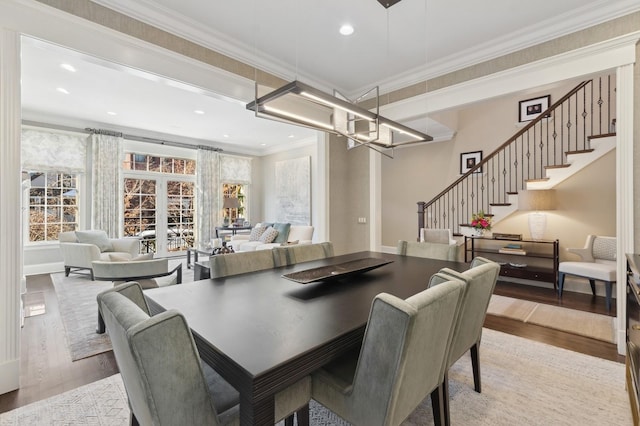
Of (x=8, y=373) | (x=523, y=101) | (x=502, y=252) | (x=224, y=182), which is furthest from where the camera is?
(x=224, y=182)

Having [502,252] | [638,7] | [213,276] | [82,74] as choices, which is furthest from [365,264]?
[82,74]

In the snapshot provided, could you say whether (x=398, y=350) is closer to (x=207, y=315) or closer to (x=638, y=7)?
(x=207, y=315)

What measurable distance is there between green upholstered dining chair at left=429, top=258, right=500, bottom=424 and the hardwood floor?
→ 1.49m

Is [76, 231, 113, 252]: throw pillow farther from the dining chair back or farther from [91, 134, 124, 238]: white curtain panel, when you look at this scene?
the dining chair back

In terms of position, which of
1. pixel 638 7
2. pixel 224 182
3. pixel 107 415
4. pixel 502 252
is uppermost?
pixel 638 7

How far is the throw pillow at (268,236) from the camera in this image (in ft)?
20.4

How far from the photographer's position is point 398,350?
3.23 ft

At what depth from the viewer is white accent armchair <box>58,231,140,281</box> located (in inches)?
190

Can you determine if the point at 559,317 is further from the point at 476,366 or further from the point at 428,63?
the point at 428,63

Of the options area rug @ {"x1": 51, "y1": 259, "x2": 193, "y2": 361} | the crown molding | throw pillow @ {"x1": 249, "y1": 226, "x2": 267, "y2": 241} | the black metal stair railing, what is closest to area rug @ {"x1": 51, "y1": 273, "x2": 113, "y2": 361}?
area rug @ {"x1": 51, "y1": 259, "x2": 193, "y2": 361}

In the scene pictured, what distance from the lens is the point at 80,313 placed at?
3.41m

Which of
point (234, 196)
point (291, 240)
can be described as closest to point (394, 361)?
point (291, 240)

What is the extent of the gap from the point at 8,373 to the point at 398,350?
2.68 meters

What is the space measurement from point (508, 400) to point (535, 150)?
4.80 meters
